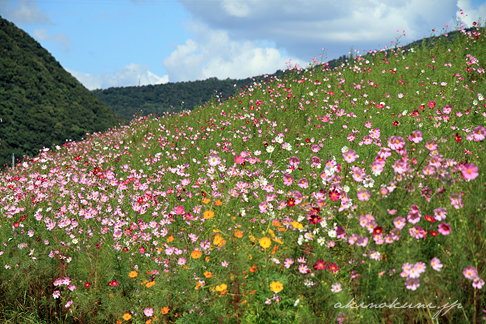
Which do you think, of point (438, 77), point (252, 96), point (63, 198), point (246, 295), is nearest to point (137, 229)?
point (63, 198)

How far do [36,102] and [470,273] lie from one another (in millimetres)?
35735

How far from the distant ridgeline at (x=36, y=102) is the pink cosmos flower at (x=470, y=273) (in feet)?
92.4

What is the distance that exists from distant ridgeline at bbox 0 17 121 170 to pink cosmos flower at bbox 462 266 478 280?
2816 centimetres

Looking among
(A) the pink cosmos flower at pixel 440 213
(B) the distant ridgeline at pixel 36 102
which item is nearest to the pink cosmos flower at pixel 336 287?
(A) the pink cosmos flower at pixel 440 213

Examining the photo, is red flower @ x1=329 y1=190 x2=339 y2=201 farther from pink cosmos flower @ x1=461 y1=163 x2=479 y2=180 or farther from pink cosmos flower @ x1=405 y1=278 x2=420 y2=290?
pink cosmos flower @ x1=461 y1=163 x2=479 y2=180

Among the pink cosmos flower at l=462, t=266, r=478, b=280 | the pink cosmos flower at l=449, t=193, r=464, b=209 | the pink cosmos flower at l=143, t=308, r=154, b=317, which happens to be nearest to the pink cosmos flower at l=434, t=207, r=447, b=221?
the pink cosmos flower at l=449, t=193, r=464, b=209

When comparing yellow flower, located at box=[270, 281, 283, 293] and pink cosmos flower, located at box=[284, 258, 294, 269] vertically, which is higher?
pink cosmos flower, located at box=[284, 258, 294, 269]

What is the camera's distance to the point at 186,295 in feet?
9.14

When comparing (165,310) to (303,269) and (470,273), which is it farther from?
(470,273)

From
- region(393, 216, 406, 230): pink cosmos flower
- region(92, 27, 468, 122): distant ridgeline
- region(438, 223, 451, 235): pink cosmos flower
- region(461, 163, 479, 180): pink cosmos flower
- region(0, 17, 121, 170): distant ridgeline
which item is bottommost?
region(438, 223, 451, 235): pink cosmos flower

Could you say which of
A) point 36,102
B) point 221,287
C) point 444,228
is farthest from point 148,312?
point 36,102

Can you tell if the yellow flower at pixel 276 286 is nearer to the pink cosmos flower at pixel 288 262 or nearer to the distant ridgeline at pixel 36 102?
the pink cosmos flower at pixel 288 262

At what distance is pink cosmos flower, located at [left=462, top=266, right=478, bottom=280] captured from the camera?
2129 mm

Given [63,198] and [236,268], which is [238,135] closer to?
[63,198]
